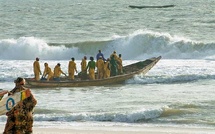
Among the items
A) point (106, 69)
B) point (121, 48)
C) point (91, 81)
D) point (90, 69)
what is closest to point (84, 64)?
point (90, 69)

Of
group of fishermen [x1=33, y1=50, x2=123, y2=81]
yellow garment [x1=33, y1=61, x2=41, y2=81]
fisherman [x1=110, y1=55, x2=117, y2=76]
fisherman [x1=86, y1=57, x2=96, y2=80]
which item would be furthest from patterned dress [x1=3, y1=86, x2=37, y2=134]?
fisherman [x1=110, y1=55, x2=117, y2=76]

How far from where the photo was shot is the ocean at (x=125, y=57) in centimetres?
1490

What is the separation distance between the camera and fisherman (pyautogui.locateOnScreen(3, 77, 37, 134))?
8.90 m

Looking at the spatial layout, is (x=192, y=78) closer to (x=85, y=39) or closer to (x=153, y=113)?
(x=153, y=113)

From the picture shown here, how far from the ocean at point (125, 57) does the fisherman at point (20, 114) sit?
456cm

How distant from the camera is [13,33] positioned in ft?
146

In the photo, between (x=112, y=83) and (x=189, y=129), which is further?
(x=112, y=83)

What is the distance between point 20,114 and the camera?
29.5ft

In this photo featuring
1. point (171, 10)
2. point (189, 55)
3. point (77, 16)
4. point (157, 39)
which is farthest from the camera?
point (171, 10)

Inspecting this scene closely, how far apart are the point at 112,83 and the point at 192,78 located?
3.60 metres

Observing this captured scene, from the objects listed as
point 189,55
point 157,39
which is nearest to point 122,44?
point 157,39

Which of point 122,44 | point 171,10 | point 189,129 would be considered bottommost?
point 189,129

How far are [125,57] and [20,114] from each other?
26.9m

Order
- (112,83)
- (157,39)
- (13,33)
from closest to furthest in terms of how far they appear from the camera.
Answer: (112,83) → (157,39) → (13,33)
